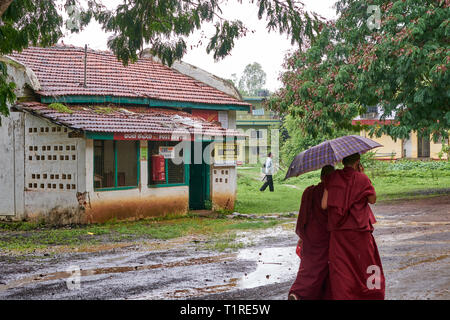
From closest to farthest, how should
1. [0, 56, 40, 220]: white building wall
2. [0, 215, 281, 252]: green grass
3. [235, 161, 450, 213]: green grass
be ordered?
[0, 215, 281, 252]: green grass → [0, 56, 40, 220]: white building wall → [235, 161, 450, 213]: green grass

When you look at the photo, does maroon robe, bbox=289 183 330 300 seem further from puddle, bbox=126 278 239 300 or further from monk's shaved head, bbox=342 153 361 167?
puddle, bbox=126 278 239 300

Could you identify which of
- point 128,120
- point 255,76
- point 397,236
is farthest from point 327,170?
point 255,76

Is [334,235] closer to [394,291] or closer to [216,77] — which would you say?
[394,291]

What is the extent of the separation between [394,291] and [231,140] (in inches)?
445

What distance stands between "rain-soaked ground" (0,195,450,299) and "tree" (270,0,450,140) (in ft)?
17.6

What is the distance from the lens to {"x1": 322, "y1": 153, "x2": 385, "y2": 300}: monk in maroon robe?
5.28m

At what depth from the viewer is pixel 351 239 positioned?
5.32m

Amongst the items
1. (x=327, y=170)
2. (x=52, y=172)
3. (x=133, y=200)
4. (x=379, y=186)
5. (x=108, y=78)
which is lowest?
(x=379, y=186)

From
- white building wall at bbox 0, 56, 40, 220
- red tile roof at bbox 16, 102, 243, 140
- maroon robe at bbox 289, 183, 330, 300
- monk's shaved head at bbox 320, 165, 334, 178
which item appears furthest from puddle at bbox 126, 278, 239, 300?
white building wall at bbox 0, 56, 40, 220

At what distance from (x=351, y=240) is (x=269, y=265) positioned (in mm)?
3877

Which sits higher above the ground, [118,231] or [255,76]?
[255,76]

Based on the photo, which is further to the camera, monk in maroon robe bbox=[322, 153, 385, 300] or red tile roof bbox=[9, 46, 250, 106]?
red tile roof bbox=[9, 46, 250, 106]

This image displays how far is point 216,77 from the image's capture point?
65.5 ft

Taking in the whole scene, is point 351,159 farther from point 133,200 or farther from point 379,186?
point 379,186
